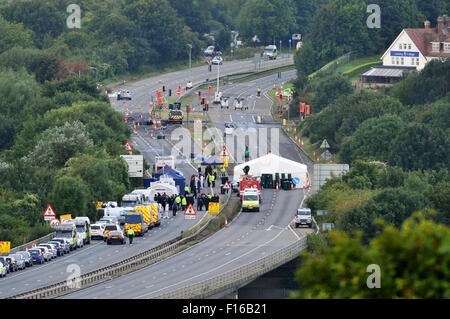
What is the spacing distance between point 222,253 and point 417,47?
92057 mm

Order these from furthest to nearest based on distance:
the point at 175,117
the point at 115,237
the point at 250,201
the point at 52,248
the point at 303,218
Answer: the point at 175,117, the point at 250,201, the point at 303,218, the point at 115,237, the point at 52,248

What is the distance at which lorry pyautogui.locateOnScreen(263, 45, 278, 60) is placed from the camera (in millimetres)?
187625

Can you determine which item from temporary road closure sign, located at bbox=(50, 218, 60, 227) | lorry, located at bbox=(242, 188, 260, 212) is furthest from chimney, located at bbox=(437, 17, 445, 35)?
temporary road closure sign, located at bbox=(50, 218, 60, 227)

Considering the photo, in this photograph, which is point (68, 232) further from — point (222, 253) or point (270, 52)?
point (270, 52)

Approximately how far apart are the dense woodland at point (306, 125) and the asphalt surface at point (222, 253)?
340 centimetres

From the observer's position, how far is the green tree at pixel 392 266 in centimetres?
1942

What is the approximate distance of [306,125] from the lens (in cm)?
12525

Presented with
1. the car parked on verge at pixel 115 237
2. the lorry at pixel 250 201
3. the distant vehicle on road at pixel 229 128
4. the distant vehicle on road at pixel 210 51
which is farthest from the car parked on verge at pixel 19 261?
the distant vehicle on road at pixel 210 51

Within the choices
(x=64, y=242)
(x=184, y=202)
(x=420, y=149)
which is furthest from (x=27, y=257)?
(x=420, y=149)

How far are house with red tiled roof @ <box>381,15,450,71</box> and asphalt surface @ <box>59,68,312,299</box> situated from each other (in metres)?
65.4

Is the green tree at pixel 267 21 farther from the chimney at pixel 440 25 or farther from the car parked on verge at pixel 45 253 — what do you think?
the car parked on verge at pixel 45 253

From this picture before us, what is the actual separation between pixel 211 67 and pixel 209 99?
2733cm

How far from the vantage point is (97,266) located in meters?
59.5
